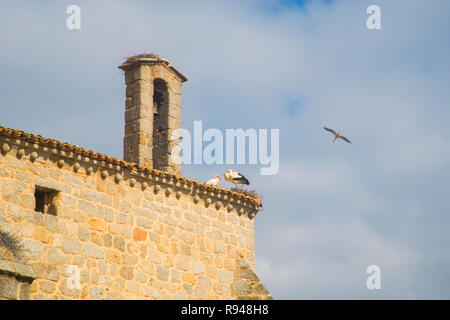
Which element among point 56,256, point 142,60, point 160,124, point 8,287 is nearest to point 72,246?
point 56,256

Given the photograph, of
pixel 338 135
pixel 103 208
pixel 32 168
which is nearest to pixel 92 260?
pixel 103 208

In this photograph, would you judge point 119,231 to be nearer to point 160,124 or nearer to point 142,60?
point 160,124

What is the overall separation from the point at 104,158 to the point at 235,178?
13.4 feet

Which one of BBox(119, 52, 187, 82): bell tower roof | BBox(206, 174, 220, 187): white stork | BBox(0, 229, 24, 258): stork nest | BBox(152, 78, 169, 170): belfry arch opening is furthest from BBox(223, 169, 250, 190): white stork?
BBox(0, 229, 24, 258): stork nest

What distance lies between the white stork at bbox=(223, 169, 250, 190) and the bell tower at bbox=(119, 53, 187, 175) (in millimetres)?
1225

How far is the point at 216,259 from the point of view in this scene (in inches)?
703

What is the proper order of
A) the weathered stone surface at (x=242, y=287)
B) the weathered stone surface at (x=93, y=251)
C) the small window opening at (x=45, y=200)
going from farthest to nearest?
the weathered stone surface at (x=242, y=287) < the weathered stone surface at (x=93, y=251) < the small window opening at (x=45, y=200)

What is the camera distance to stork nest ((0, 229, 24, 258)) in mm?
13828

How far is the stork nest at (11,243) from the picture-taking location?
1383cm

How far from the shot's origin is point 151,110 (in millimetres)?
18375

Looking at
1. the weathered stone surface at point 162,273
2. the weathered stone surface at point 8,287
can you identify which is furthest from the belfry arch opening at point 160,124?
the weathered stone surface at point 8,287

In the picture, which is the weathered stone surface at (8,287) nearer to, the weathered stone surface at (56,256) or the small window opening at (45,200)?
the weathered stone surface at (56,256)

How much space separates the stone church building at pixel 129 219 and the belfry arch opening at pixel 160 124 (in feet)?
0.08

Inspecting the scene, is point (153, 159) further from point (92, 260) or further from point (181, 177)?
point (92, 260)
